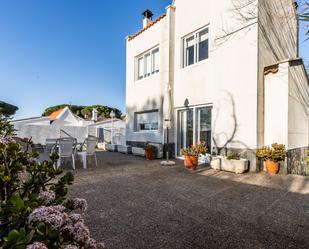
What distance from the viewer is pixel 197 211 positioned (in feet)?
12.0

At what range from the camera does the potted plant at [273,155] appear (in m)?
6.46

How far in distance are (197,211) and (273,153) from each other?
423 cm

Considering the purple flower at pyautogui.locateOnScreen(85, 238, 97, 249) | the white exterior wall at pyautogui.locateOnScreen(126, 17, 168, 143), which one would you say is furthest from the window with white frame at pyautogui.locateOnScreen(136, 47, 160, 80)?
the purple flower at pyautogui.locateOnScreen(85, 238, 97, 249)

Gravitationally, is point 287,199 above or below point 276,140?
below

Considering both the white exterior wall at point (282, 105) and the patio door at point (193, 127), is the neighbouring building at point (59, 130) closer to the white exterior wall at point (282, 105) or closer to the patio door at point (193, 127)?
the patio door at point (193, 127)

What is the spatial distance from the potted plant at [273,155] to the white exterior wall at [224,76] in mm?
376

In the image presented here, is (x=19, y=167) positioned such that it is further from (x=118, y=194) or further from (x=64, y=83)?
(x=64, y=83)

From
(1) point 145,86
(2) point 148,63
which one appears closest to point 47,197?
(1) point 145,86

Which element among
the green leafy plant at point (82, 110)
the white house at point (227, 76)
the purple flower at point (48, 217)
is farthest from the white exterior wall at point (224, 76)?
the green leafy plant at point (82, 110)

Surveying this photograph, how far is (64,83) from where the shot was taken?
2267 centimetres

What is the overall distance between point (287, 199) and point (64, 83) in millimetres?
23336

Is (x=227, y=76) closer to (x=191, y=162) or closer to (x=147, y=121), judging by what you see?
(x=191, y=162)

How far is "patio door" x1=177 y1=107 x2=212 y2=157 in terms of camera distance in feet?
28.4

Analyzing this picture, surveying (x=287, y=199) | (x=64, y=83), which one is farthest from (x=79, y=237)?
(x=64, y=83)
